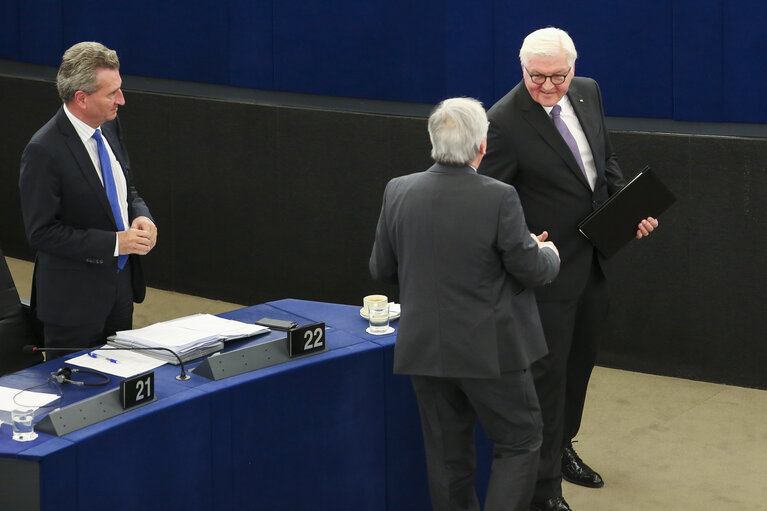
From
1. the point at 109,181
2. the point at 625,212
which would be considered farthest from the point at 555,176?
the point at 109,181

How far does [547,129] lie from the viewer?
4.00 metres

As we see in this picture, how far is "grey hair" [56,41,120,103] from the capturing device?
377 cm

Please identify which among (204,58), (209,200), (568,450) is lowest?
(568,450)

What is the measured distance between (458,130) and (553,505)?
4.91 feet

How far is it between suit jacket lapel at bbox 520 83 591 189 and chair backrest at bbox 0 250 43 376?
188cm

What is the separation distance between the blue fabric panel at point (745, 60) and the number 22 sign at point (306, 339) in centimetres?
251

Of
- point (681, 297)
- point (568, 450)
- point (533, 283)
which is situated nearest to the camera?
point (533, 283)

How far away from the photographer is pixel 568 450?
4.58m

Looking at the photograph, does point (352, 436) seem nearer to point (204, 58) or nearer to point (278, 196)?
point (278, 196)

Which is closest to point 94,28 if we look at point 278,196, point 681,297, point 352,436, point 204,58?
point 204,58

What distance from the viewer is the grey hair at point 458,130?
3277mm

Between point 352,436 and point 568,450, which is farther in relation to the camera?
point 568,450

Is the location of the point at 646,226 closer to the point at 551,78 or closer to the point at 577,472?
the point at 551,78

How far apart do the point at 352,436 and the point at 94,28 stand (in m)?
4.34
